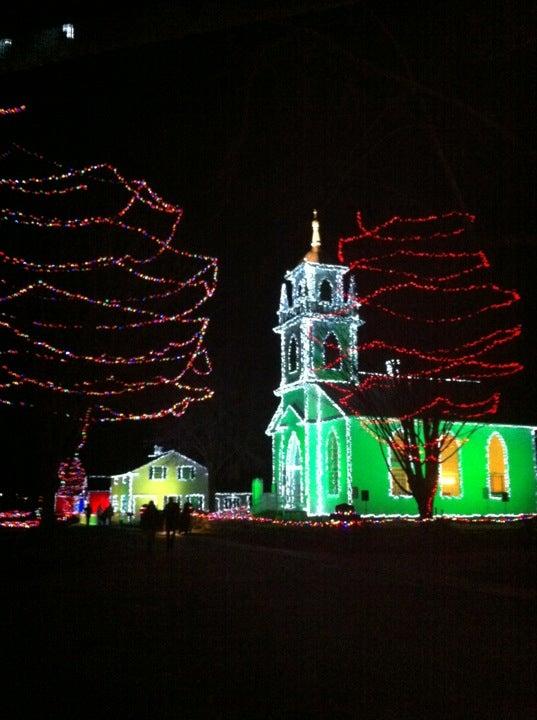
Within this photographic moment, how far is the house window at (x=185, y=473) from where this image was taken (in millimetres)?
64125

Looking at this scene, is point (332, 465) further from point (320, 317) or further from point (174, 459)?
point (174, 459)

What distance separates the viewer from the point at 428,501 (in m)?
26.7

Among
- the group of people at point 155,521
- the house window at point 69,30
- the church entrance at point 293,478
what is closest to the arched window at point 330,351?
the church entrance at point 293,478

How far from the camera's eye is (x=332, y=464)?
4056 centimetres

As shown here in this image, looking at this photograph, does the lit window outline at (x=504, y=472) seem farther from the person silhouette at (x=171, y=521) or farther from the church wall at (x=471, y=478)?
the person silhouette at (x=171, y=521)

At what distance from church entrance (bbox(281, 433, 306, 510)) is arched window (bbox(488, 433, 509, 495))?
9791 millimetres

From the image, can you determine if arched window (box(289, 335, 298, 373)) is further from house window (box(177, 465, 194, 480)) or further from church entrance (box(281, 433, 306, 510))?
house window (box(177, 465, 194, 480))

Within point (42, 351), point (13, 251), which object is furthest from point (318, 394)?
point (13, 251)

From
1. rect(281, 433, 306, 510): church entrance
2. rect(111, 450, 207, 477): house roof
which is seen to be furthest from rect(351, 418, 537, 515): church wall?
rect(111, 450, 207, 477): house roof

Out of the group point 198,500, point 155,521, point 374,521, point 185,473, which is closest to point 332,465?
point 374,521

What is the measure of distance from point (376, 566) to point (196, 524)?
2159 cm

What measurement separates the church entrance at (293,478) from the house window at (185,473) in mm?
20071

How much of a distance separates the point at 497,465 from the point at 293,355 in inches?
490

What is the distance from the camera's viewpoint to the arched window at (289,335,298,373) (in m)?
44.7
